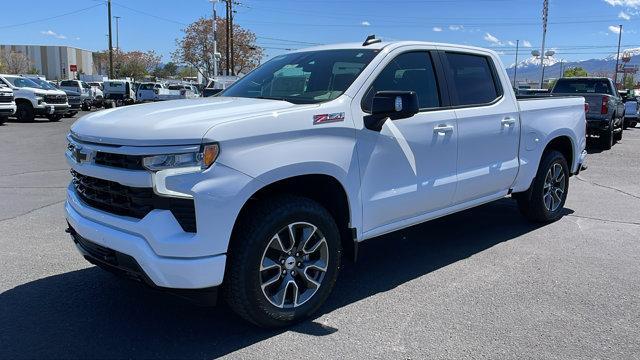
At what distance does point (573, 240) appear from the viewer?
5.90 m

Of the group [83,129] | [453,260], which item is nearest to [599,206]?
[453,260]

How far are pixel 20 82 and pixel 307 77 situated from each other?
A: 22394mm

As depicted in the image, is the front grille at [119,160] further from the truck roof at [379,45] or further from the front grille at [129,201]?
the truck roof at [379,45]

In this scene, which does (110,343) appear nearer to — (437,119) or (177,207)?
(177,207)

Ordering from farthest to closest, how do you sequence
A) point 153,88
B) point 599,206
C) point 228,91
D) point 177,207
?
point 153,88 < point 599,206 < point 228,91 < point 177,207

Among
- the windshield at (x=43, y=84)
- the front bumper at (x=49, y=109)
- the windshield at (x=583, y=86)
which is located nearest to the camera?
the windshield at (x=583, y=86)

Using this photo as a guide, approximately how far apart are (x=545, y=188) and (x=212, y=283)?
4475 mm

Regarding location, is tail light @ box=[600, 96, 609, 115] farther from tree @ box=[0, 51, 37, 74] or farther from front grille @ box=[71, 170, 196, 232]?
tree @ box=[0, 51, 37, 74]

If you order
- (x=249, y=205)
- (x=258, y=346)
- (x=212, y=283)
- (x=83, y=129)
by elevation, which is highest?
(x=83, y=129)

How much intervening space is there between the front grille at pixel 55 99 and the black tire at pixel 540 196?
22.0m

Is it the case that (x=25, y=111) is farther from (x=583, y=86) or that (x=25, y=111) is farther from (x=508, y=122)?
(x=508, y=122)

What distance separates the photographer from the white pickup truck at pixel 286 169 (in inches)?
126

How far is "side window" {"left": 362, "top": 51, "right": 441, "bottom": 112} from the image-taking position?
14.2 feet

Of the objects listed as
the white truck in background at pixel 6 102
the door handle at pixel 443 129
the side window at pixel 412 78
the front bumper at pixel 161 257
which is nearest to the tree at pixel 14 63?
the white truck in background at pixel 6 102
